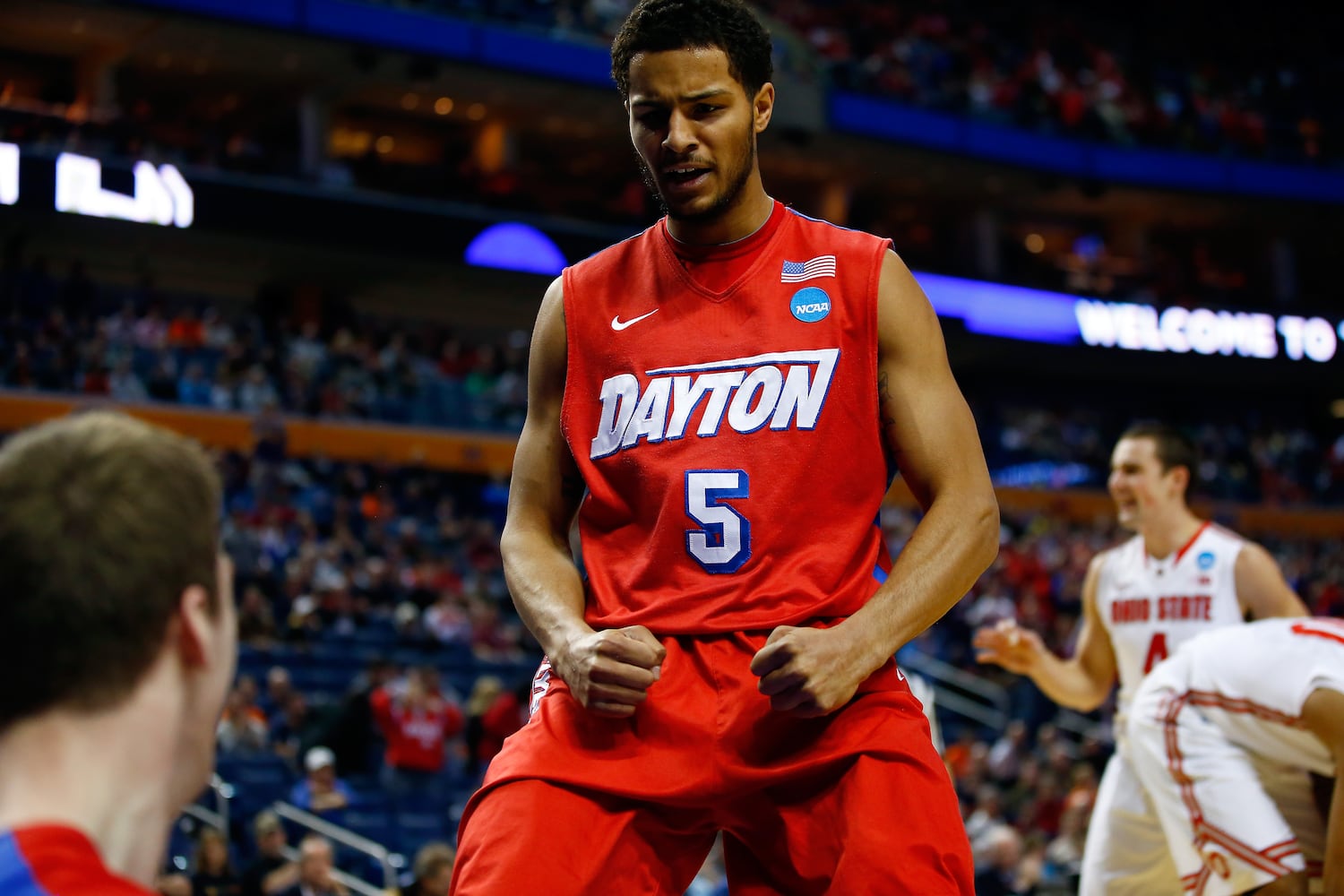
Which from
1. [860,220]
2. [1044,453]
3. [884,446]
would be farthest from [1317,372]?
[884,446]

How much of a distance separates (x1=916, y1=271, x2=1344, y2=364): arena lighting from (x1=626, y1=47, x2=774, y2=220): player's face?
25.3 meters

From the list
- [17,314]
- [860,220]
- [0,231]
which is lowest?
[17,314]

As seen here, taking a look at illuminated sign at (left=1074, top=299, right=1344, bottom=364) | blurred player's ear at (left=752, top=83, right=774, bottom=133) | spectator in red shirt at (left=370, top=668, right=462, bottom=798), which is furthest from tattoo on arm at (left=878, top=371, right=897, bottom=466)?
illuminated sign at (left=1074, top=299, right=1344, bottom=364)

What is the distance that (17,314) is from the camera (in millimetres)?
18000

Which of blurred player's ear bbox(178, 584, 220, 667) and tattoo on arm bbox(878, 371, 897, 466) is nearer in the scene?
blurred player's ear bbox(178, 584, 220, 667)

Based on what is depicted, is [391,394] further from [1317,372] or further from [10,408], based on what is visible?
[1317,372]

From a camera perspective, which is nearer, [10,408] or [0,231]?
[10,408]

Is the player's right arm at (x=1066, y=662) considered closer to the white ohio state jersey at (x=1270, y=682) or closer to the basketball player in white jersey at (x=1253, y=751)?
the basketball player in white jersey at (x=1253, y=751)

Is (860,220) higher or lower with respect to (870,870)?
higher

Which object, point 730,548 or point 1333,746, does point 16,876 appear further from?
point 1333,746

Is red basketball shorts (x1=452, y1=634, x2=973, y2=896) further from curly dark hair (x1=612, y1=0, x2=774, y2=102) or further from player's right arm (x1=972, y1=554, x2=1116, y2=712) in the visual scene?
player's right arm (x1=972, y1=554, x2=1116, y2=712)

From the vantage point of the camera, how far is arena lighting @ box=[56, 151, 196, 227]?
19.6m

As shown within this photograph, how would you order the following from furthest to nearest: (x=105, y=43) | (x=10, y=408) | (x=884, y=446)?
1. (x=105, y=43)
2. (x=10, y=408)
3. (x=884, y=446)

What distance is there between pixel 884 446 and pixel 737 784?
0.76 metres
